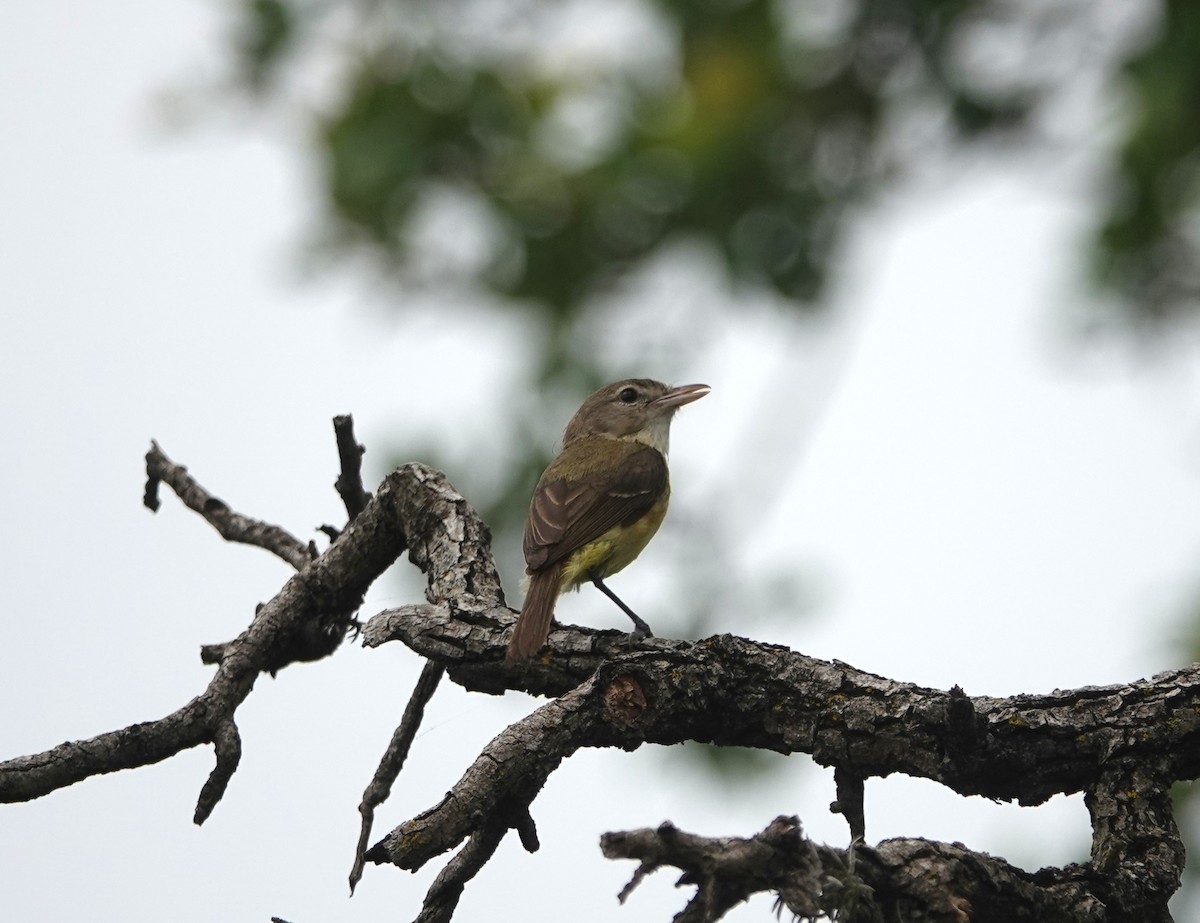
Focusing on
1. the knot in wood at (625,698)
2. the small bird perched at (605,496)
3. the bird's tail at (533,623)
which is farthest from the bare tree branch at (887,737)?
the small bird perched at (605,496)

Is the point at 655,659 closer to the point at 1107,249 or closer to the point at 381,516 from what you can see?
the point at 381,516

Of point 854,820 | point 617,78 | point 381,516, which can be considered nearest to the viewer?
point 854,820

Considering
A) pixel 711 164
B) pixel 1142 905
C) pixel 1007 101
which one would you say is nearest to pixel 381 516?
pixel 711 164

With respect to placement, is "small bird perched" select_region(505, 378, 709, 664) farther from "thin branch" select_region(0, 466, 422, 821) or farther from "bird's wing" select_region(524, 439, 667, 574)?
"thin branch" select_region(0, 466, 422, 821)

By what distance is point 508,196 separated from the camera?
18.7 feet

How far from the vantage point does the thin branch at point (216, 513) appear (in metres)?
4.46

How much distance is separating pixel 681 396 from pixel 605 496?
1427 millimetres

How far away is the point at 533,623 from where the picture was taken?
383 centimetres

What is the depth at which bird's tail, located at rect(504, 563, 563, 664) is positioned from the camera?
356cm

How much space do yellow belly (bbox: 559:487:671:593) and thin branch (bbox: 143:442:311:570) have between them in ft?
3.83

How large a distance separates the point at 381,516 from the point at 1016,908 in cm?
234

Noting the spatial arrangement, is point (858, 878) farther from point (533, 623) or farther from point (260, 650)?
point (260, 650)

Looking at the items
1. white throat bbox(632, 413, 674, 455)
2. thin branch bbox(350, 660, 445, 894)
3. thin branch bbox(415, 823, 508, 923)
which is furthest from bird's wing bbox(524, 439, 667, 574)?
thin branch bbox(415, 823, 508, 923)

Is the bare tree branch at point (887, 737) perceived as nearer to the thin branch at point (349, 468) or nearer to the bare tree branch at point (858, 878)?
the bare tree branch at point (858, 878)
